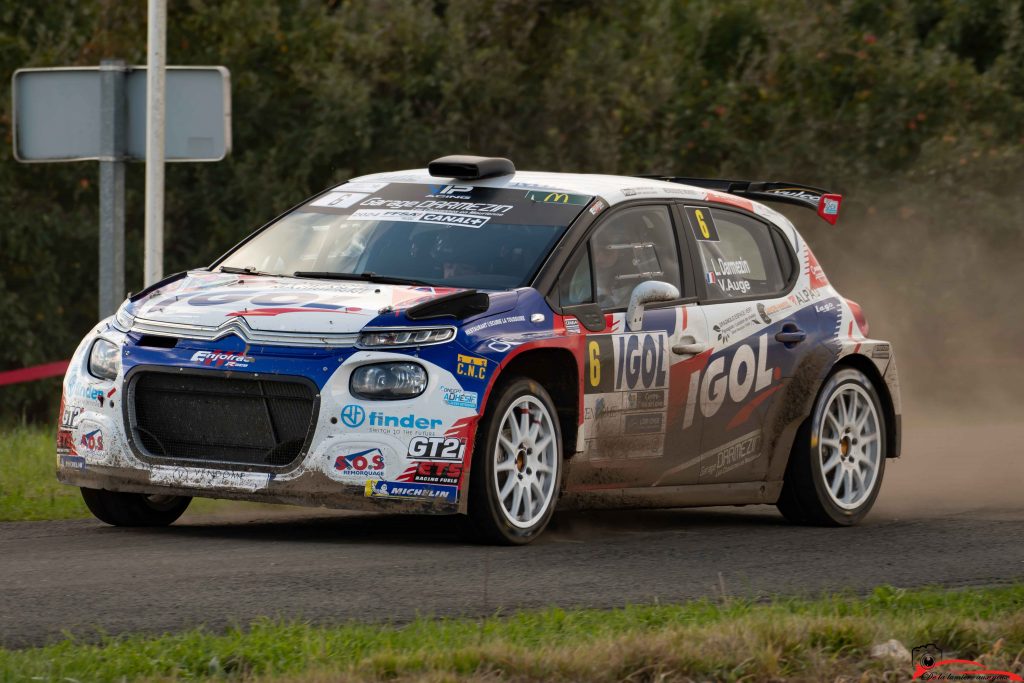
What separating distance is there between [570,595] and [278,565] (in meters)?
1.19

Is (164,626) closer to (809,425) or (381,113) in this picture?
(809,425)

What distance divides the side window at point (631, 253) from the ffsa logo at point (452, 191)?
2.41ft

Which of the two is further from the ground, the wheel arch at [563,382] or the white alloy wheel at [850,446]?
the wheel arch at [563,382]

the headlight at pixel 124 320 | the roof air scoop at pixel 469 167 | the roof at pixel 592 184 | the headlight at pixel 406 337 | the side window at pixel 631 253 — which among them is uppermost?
the roof air scoop at pixel 469 167

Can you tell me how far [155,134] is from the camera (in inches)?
432

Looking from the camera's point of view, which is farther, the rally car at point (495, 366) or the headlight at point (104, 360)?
the headlight at point (104, 360)

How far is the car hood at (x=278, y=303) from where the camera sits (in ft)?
25.3

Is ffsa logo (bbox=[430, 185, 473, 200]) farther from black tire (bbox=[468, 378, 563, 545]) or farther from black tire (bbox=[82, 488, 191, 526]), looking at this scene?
black tire (bbox=[82, 488, 191, 526])

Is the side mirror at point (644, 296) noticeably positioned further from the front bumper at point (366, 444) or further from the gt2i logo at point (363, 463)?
the gt2i logo at point (363, 463)

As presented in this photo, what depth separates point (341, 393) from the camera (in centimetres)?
758

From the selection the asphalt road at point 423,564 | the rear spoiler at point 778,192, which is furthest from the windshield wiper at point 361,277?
the rear spoiler at point 778,192

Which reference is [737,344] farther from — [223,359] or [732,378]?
[223,359]

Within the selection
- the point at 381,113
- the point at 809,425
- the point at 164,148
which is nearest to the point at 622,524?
the point at 809,425

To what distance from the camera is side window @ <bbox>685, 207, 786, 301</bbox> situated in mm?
9445
